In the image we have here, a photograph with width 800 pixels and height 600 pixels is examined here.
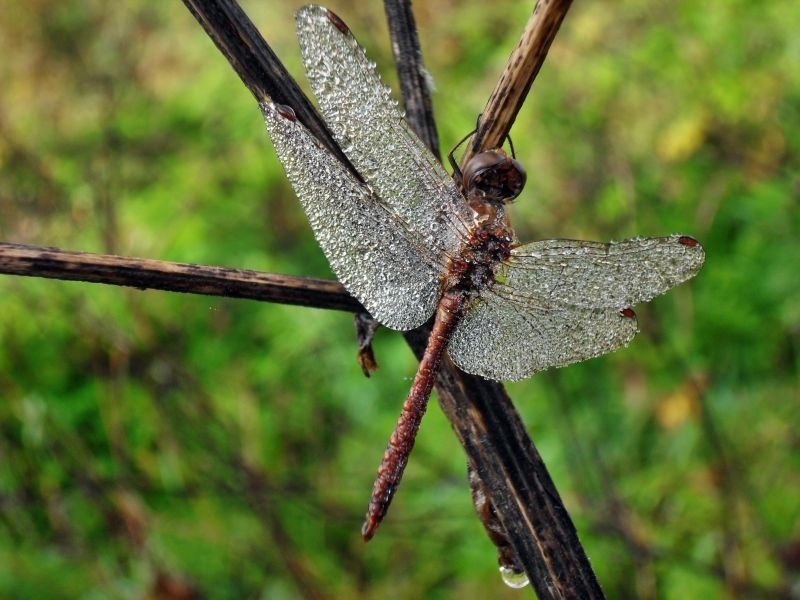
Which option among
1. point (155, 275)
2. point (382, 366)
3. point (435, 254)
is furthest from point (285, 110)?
point (382, 366)

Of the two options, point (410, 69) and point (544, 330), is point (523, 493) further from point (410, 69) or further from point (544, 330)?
point (410, 69)

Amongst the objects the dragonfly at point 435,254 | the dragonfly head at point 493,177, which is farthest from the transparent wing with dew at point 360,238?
the dragonfly head at point 493,177

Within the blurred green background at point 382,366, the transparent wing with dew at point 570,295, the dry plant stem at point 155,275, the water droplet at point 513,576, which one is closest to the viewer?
the dry plant stem at point 155,275

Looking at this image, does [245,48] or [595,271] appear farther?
[595,271]

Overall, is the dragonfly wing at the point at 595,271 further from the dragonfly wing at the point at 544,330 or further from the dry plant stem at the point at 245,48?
the dry plant stem at the point at 245,48

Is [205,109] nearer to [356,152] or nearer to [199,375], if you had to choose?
[199,375]

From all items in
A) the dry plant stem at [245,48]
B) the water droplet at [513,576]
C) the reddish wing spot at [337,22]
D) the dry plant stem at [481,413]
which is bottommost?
the water droplet at [513,576]

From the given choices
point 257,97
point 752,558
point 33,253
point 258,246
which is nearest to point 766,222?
point 752,558
